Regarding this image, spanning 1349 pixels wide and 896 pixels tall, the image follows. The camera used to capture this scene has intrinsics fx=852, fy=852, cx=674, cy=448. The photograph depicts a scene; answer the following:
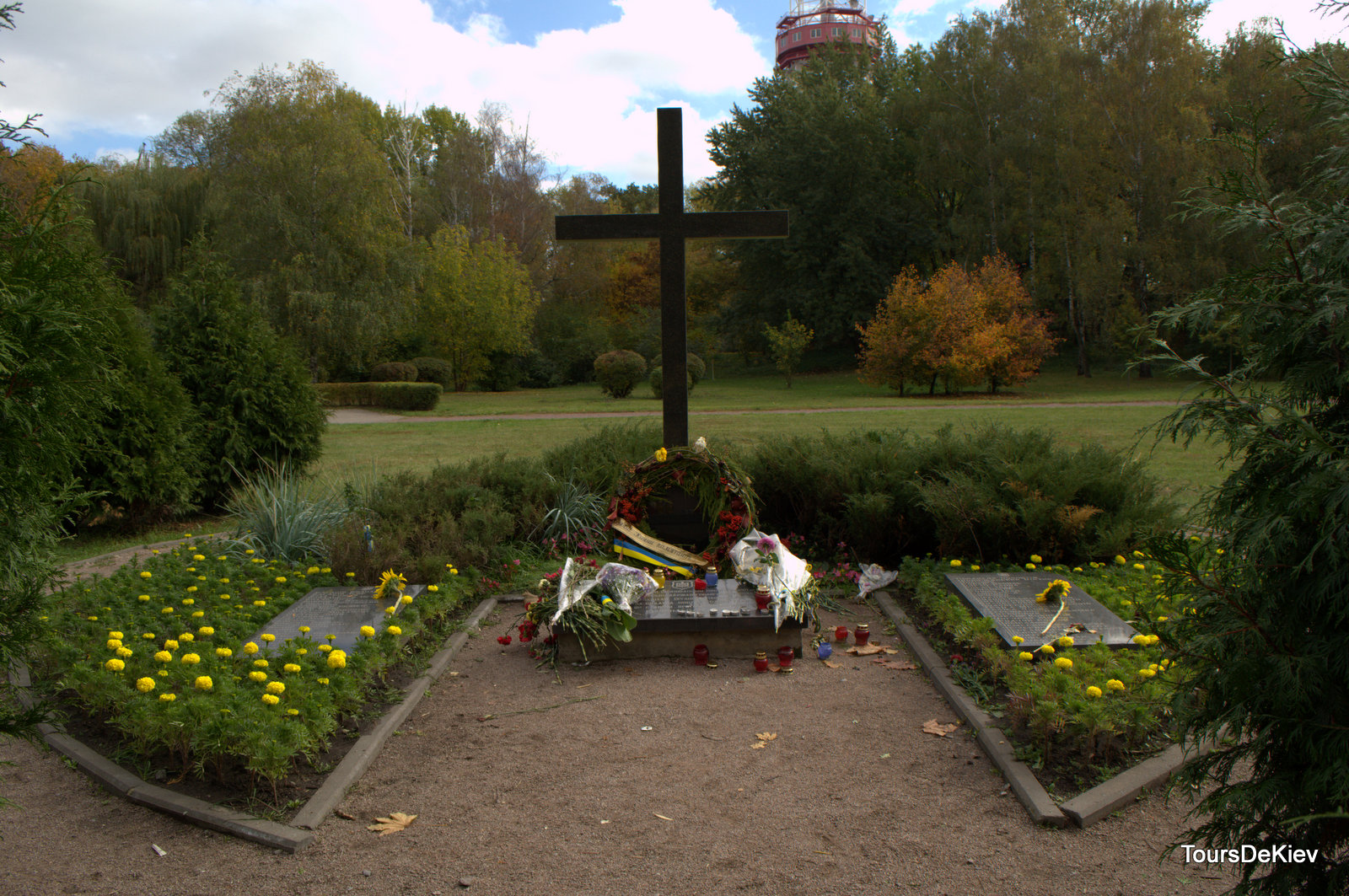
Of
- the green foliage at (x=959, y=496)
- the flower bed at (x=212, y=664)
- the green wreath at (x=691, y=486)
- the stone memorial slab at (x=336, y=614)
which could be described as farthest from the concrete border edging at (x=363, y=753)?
the green foliage at (x=959, y=496)

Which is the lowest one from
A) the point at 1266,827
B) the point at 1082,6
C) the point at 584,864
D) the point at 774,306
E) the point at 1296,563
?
the point at 584,864

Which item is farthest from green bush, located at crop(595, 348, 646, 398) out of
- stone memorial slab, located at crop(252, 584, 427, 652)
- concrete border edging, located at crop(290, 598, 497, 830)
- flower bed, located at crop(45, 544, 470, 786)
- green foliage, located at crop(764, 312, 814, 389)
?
concrete border edging, located at crop(290, 598, 497, 830)

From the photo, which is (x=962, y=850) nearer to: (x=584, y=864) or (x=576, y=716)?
(x=584, y=864)

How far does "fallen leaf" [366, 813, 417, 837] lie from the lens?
2.91 metres

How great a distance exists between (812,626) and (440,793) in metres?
2.49

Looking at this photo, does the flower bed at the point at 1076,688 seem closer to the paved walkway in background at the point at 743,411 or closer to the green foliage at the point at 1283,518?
the green foliage at the point at 1283,518

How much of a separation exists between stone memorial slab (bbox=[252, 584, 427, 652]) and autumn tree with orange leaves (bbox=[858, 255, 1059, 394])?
2067cm

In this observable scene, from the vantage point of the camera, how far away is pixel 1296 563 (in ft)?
6.43

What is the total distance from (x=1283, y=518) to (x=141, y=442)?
25.8ft

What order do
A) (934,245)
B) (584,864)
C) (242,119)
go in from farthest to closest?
(934,245) < (242,119) < (584,864)

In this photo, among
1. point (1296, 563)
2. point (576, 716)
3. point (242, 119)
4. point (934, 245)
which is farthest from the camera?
point (934, 245)

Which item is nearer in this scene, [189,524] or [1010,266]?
[189,524]

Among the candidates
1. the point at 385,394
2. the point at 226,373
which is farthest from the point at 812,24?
the point at 226,373

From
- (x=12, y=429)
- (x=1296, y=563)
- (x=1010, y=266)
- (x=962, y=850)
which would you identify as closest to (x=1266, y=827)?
(x=1296, y=563)
